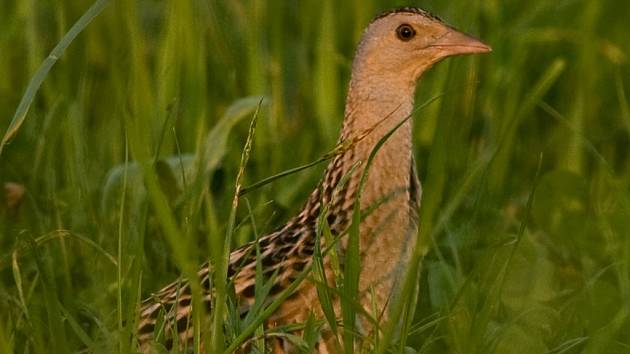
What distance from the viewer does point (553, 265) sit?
5.21 metres

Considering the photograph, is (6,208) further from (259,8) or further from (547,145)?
(547,145)

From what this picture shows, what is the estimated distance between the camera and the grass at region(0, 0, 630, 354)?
3.97m

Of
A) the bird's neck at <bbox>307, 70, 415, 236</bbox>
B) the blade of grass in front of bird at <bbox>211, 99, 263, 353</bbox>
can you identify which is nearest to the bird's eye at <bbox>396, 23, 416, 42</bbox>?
the bird's neck at <bbox>307, 70, 415, 236</bbox>

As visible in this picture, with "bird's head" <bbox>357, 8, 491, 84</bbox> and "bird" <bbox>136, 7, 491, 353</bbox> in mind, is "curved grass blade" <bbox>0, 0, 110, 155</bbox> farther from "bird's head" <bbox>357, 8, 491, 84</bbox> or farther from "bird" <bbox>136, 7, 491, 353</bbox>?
"bird's head" <bbox>357, 8, 491, 84</bbox>

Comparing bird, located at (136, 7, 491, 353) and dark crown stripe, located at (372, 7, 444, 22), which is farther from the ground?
dark crown stripe, located at (372, 7, 444, 22)

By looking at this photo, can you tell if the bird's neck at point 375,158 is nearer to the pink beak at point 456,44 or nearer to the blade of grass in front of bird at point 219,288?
the pink beak at point 456,44

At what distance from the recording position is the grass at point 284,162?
13.0ft

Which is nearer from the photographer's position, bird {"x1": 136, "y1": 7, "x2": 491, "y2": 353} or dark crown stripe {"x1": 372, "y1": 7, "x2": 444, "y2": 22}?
bird {"x1": 136, "y1": 7, "x2": 491, "y2": 353}

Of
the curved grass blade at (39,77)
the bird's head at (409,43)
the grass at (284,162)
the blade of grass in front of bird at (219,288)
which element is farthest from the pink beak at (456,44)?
the curved grass blade at (39,77)

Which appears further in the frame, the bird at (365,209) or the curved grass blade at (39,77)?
the bird at (365,209)

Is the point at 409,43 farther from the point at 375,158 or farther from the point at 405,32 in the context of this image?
the point at 375,158

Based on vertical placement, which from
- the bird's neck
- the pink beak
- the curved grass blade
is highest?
the curved grass blade

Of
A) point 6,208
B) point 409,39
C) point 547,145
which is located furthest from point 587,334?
point 547,145

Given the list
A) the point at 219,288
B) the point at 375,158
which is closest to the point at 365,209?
the point at 375,158
